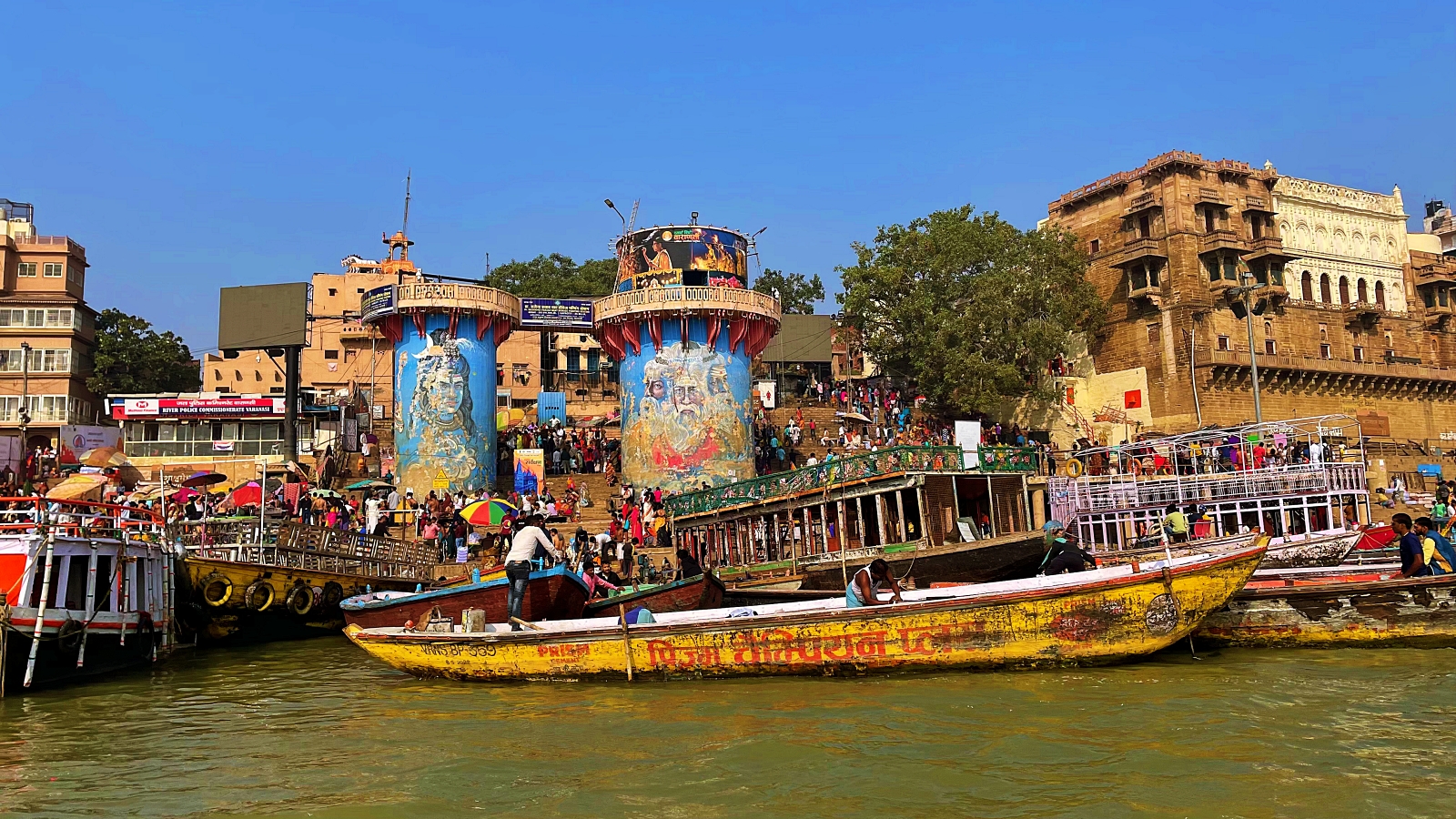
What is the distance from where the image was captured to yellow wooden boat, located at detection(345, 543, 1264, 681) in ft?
42.6

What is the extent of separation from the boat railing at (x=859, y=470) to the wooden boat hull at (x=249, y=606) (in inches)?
345

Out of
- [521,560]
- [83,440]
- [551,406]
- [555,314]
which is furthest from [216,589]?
[551,406]

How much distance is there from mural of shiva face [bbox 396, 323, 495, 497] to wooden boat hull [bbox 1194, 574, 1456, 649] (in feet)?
89.5

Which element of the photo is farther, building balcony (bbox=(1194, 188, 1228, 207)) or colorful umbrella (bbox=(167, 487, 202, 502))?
building balcony (bbox=(1194, 188, 1228, 207))

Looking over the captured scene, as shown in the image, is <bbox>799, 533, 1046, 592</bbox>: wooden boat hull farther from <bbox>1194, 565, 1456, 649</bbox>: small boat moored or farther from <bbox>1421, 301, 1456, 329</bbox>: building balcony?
<bbox>1421, 301, 1456, 329</bbox>: building balcony

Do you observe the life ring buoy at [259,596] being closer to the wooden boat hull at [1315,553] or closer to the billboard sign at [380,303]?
the billboard sign at [380,303]

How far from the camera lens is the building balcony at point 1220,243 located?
46688 mm

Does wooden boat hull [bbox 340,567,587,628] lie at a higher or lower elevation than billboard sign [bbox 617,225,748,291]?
lower

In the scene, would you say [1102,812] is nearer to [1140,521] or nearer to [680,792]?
[680,792]

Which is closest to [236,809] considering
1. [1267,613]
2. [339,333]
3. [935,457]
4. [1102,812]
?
[1102,812]

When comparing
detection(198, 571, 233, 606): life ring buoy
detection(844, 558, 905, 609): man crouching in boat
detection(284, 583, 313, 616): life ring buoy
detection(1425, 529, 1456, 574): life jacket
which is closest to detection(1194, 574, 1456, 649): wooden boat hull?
detection(1425, 529, 1456, 574): life jacket

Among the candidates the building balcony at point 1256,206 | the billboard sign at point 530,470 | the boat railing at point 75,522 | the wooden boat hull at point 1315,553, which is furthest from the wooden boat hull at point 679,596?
the building balcony at point 1256,206

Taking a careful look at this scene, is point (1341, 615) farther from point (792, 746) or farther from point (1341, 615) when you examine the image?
point (792, 746)

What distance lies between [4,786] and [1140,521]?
25.8 metres
